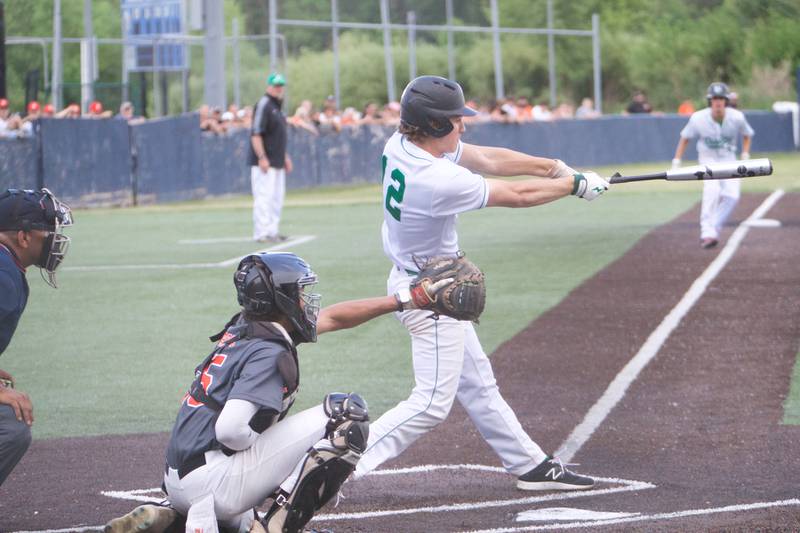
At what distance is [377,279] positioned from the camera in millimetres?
14148

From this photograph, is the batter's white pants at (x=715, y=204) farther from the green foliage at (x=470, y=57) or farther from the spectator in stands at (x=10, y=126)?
the green foliage at (x=470, y=57)

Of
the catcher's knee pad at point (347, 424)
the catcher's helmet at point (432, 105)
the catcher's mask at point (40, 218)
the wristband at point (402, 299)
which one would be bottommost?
the catcher's knee pad at point (347, 424)

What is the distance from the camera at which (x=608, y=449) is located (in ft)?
24.3

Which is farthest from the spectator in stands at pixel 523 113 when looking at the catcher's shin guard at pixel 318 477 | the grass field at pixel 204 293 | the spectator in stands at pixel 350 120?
the catcher's shin guard at pixel 318 477

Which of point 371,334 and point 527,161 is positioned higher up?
point 527,161

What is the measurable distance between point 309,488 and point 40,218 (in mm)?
1729

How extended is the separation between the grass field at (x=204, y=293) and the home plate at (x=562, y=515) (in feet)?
8.23

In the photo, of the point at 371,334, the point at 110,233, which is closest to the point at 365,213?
the point at 110,233

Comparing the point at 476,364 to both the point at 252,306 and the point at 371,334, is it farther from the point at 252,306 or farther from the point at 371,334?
the point at 371,334

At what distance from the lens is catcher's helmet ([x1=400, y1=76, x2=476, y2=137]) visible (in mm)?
6059

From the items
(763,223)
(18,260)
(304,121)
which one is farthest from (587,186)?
(304,121)

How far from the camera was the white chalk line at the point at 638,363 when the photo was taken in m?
7.65

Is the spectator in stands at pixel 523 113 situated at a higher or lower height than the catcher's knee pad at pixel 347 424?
higher

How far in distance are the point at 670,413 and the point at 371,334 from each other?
12.0 ft
